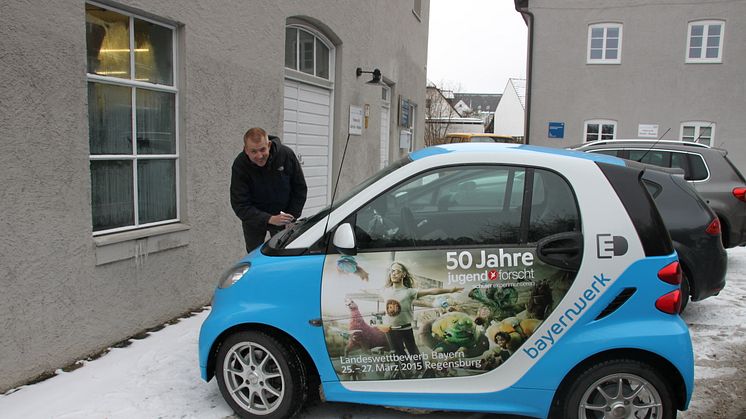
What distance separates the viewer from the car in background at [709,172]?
24.1 ft

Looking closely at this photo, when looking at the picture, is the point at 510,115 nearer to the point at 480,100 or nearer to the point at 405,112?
the point at 480,100

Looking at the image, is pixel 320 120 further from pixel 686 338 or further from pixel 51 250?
pixel 686 338

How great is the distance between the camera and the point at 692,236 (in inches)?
209

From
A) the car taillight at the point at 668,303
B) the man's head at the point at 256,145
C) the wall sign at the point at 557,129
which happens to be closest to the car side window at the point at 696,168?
the car taillight at the point at 668,303

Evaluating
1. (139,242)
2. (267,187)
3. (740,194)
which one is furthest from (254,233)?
(740,194)

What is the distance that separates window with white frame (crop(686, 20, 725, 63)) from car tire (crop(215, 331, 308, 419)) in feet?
65.1

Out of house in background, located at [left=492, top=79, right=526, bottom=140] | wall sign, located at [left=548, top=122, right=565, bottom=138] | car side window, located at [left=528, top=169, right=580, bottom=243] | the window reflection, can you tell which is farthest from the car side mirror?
house in background, located at [left=492, top=79, right=526, bottom=140]

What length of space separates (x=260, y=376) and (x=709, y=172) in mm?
6712

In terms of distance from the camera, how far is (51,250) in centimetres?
415

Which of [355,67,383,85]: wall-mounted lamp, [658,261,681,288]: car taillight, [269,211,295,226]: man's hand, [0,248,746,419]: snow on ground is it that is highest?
[355,67,383,85]: wall-mounted lamp

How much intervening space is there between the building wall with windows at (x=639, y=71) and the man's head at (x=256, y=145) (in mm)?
17015

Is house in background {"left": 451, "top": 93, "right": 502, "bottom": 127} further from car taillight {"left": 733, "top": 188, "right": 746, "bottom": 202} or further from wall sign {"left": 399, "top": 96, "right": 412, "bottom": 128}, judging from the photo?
car taillight {"left": 733, "top": 188, "right": 746, "bottom": 202}

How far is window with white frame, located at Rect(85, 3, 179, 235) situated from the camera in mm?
4645

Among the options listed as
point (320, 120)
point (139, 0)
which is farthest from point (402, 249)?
point (320, 120)
